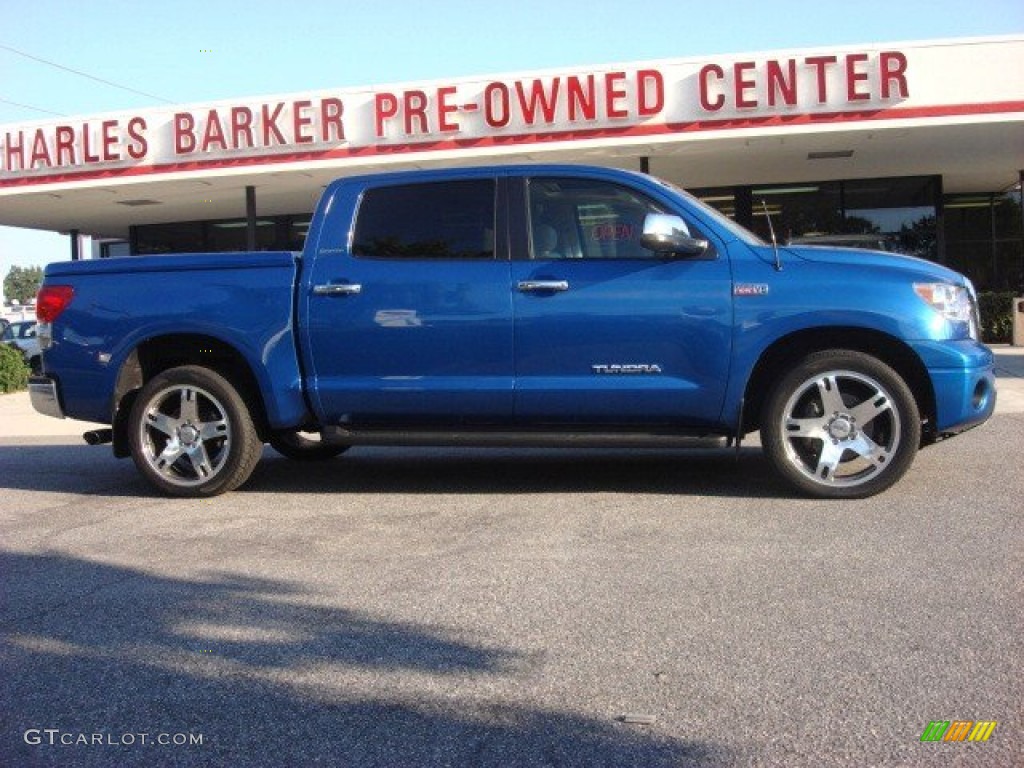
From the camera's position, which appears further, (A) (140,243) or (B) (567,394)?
(A) (140,243)

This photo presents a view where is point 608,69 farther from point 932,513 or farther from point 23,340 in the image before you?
point 23,340

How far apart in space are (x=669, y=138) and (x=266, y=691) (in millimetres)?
14759

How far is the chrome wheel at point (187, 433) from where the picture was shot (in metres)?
→ 6.45

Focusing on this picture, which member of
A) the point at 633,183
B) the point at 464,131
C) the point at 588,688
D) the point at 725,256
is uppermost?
the point at 464,131

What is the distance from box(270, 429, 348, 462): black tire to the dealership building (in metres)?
7.29

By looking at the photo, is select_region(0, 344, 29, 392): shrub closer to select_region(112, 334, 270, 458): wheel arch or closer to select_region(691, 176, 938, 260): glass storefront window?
select_region(112, 334, 270, 458): wheel arch

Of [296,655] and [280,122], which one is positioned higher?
[280,122]

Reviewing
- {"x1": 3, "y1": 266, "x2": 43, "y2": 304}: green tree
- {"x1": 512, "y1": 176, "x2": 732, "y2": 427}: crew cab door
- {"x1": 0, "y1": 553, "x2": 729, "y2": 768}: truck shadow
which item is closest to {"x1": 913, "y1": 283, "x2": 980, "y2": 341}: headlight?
{"x1": 512, "y1": 176, "x2": 732, "y2": 427}: crew cab door

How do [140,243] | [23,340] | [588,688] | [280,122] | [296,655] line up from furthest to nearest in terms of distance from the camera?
1. [140,243]
2. [23,340]
3. [280,122]
4. [296,655]
5. [588,688]

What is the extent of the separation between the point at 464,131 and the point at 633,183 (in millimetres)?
12066

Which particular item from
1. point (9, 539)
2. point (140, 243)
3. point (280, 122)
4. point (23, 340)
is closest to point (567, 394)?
point (9, 539)

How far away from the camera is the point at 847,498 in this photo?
19.0 feet

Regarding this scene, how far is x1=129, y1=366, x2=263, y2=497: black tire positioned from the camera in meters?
6.37

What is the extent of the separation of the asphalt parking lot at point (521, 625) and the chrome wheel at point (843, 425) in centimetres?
24
